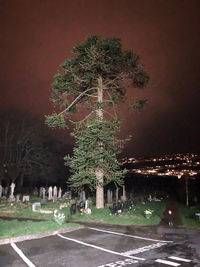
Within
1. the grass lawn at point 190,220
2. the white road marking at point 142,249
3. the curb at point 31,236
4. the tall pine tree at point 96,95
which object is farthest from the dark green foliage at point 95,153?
the white road marking at point 142,249

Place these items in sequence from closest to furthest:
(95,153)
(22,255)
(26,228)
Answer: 1. (22,255)
2. (26,228)
3. (95,153)

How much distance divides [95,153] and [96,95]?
6.22m

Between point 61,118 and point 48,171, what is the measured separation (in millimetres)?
26880

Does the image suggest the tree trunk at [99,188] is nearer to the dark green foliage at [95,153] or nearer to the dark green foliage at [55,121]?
the dark green foliage at [95,153]

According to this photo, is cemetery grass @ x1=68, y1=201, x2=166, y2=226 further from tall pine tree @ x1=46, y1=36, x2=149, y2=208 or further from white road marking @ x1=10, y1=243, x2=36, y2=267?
white road marking @ x1=10, y1=243, x2=36, y2=267

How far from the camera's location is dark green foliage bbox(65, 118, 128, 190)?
1728cm

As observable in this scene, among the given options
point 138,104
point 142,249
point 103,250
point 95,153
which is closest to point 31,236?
point 103,250

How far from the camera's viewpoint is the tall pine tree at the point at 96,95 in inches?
690

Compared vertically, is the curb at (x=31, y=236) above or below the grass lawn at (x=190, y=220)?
above

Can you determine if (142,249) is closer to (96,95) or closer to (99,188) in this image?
(99,188)

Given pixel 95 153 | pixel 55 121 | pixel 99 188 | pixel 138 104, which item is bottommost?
pixel 99 188

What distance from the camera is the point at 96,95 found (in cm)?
2114

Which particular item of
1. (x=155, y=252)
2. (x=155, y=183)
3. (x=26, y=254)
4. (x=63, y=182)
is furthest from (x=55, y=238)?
(x=155, y=183)

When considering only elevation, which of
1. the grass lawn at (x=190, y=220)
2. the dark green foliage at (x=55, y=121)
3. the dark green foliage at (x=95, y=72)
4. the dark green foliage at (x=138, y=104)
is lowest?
the grass lawn at (x=190, y=220)
